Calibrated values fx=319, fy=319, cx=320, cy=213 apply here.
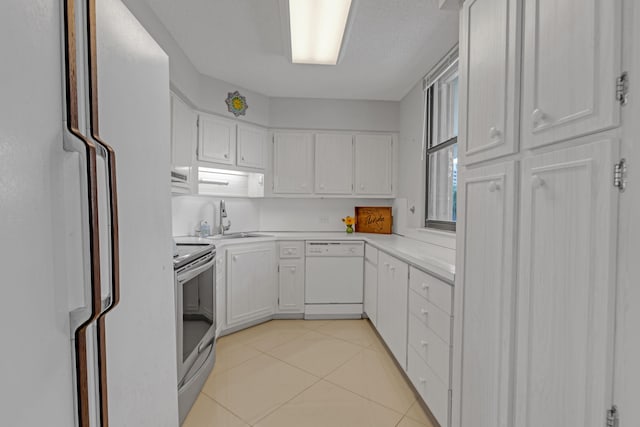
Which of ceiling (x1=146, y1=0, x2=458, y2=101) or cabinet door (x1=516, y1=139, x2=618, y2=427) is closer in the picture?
cabinet door (x1=516, y1=139, x2=618, y2=427)

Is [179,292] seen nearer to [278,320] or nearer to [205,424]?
[205,424]

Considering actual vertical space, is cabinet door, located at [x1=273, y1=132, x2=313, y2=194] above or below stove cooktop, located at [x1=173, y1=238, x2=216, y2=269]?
above

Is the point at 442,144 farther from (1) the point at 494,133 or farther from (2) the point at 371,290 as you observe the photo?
(1) the point at 494,133

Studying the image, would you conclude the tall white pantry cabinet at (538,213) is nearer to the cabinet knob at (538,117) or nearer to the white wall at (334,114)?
the cabinet knob at (538,117)

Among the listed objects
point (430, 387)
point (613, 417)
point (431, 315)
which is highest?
point (613, 417)

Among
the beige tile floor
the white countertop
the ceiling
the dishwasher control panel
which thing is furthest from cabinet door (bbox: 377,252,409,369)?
the ceiling

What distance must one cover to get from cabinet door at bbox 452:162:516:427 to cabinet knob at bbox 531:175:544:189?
85 mm

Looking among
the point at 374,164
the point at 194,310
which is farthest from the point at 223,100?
the point at 194,310

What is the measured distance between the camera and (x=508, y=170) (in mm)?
1095

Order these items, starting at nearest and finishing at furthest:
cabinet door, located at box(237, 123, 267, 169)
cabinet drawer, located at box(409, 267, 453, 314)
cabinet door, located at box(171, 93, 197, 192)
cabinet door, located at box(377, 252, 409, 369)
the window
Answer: cabinet drawer, located at box(409, 267, 453, 314) → cabinet door, located at box(377, 252, 409, 369) → cabinet door, located at box(171, 93, 197, 192) → the window → cabinet door, located at box(237, 123, 267, 169)

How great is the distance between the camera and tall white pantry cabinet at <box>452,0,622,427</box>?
0.76 metres

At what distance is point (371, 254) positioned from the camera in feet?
10.4

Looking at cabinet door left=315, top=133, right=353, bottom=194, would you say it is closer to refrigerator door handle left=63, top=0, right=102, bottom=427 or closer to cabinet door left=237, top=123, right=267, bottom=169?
cabinet door left=237, top=123, right=267, bottom=169

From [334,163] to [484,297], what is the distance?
273cm
